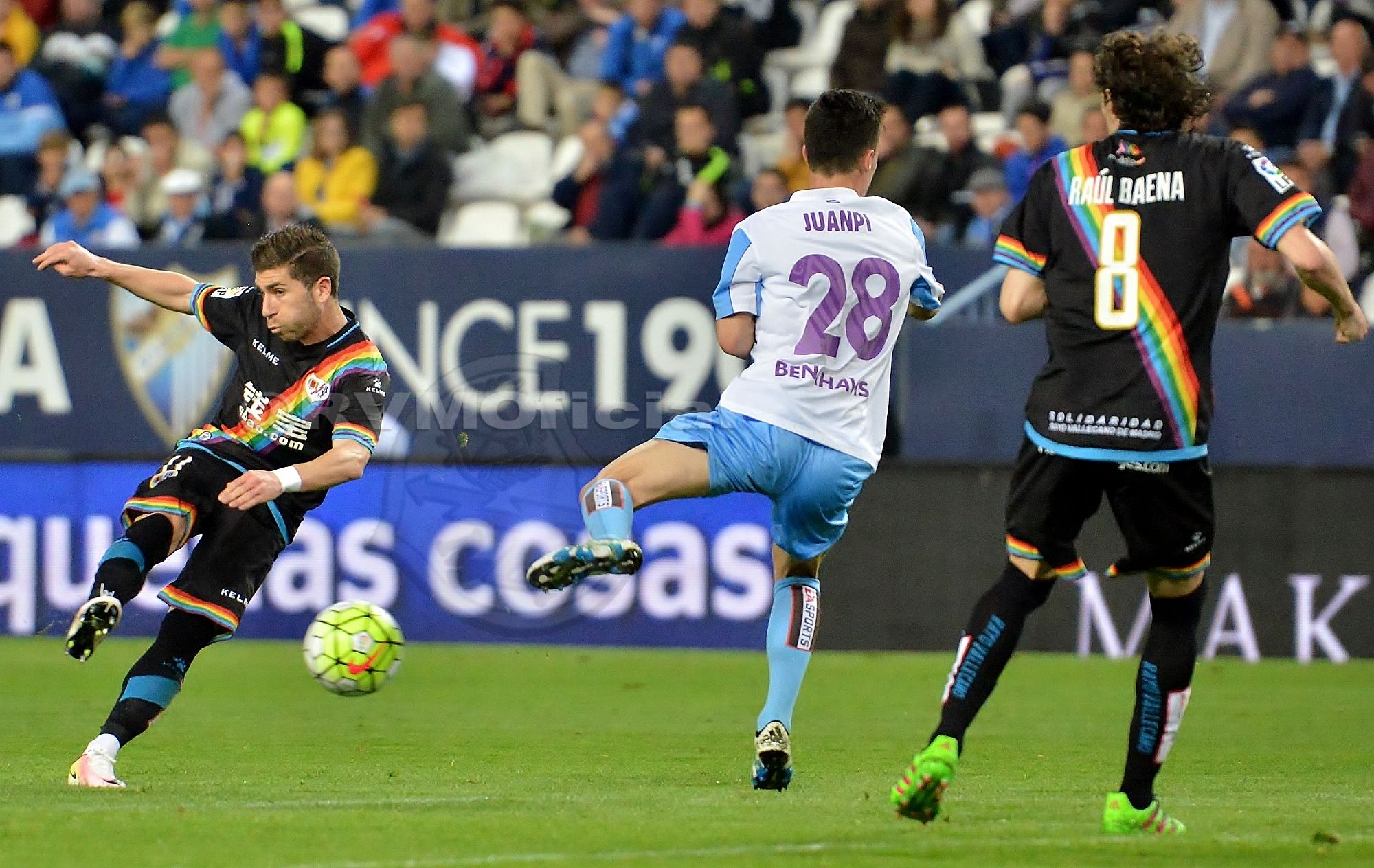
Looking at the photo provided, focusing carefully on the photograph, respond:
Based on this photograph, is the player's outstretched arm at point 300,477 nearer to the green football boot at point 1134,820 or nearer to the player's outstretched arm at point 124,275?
the player's outstretched arm at point 124,275

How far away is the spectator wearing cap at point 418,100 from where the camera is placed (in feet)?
54.9

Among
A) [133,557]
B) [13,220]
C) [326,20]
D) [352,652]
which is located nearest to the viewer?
[133,557]

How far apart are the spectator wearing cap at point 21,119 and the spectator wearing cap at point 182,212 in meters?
1.70

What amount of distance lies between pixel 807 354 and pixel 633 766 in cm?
208

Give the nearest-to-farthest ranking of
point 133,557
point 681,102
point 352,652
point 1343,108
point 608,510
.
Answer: point 608,510 < point 133,557 < point 352,652 < point 1343,108 < point 681,102

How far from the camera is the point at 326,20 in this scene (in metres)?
19.0

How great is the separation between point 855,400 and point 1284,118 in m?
9.42

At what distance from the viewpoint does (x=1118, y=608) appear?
1223cm

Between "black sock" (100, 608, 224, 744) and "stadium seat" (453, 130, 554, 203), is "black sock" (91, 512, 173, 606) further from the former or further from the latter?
"stadium seat" (453, 130, 554, 203)

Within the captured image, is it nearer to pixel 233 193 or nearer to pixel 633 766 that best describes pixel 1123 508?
pixel 633 766

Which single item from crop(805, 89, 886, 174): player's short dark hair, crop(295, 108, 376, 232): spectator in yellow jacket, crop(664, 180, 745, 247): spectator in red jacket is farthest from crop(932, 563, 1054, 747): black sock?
crop(295, 108, 376, 232): spectator in yellow jacket

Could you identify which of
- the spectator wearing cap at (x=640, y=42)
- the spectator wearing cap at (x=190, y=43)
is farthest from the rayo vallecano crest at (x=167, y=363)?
the spectator wearing cap at (x=190, y=43)

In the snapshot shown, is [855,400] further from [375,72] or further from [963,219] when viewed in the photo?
[375,72]

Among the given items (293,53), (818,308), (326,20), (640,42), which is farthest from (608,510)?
(326,20)
